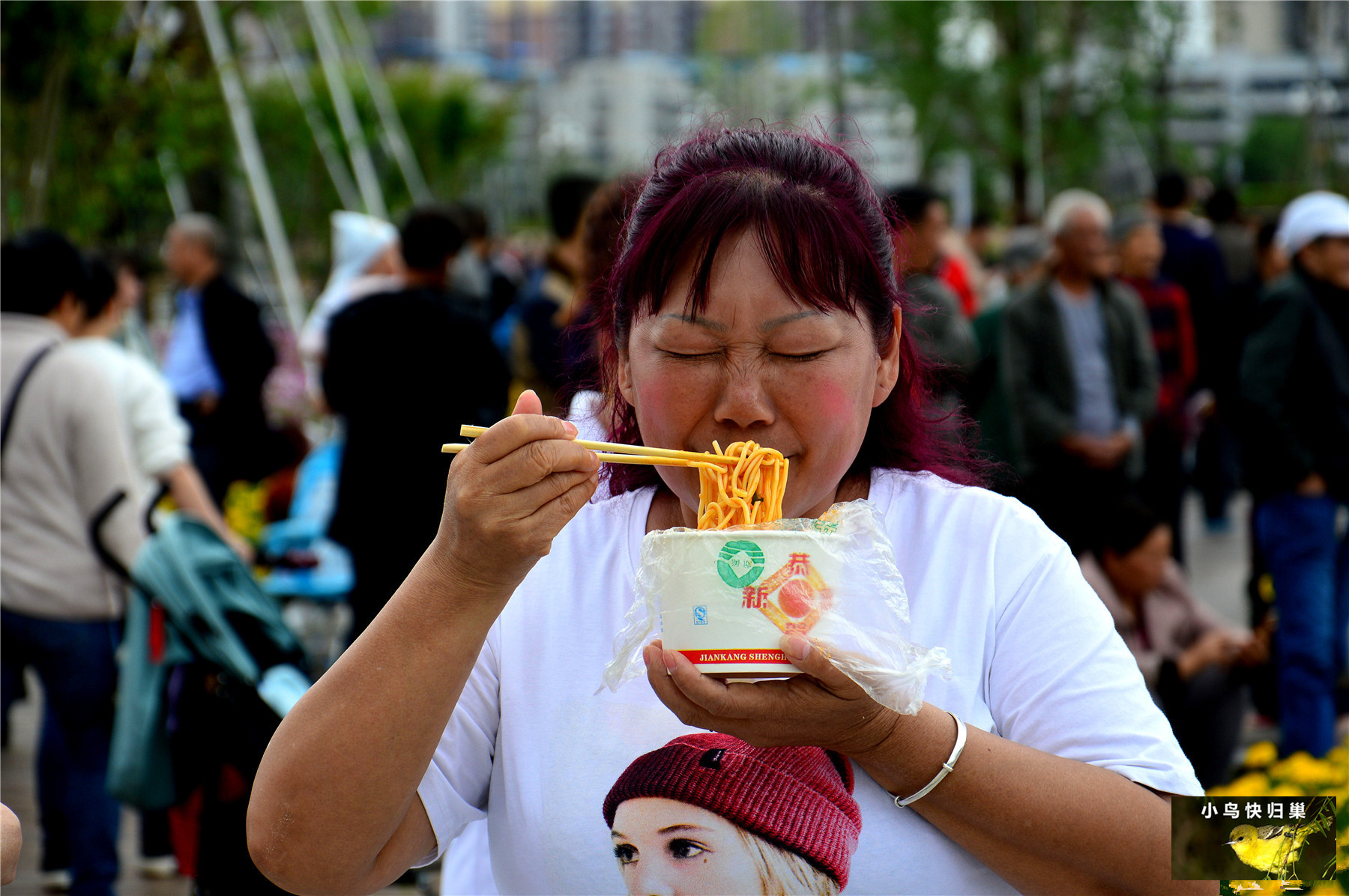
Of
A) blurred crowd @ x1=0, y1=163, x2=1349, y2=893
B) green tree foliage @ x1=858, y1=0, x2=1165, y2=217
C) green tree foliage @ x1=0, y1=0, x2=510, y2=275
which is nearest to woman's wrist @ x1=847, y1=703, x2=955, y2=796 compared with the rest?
blurred crowd @ x1=0, y1=163, x2=1349, y2=893

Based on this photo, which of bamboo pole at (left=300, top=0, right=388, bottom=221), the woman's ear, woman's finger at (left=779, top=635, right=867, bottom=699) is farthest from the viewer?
bamboo pole at (left=300, top=0, right=388, bottom=221)

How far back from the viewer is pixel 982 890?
5.46 ft

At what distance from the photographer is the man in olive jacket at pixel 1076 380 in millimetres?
6449

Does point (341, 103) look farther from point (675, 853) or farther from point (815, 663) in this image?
point (815, 663)

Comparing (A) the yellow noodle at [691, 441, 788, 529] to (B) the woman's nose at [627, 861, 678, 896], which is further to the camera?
(B) the woman's nose at [627, 861, 678, 896]

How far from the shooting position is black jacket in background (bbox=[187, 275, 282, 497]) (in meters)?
8.02

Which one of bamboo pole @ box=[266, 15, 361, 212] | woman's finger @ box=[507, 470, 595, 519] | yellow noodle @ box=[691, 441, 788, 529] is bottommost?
yellow noodle @ box=[691, 441, 788, 529]

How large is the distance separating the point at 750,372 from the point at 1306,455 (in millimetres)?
4448

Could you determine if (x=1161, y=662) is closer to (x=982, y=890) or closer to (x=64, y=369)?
(x=982, y=890)

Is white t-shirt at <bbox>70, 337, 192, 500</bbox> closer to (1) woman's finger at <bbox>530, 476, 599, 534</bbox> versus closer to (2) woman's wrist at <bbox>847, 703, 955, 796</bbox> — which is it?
(1) woman's finger at <bbox>530, 476, 599, 534</bbox>

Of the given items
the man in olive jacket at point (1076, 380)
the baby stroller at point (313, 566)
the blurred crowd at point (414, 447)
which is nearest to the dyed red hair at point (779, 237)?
the blurred crowd at point (414, 447)

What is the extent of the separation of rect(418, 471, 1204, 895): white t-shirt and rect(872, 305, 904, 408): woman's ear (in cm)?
16

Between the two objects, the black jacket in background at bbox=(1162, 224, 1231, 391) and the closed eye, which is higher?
the closed eye

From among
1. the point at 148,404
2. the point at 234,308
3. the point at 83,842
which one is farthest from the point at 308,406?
the point at 83,842
